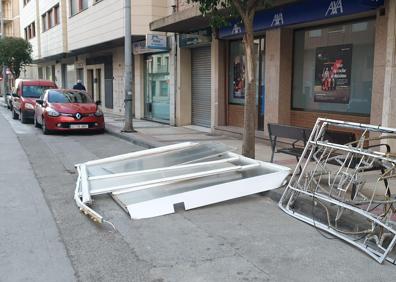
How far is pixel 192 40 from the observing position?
51.1 ft

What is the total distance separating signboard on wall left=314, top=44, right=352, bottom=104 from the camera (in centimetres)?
1030

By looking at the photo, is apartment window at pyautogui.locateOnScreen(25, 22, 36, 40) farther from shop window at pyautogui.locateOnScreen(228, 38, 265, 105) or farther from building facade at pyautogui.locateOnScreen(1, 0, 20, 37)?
shop window at pyautogui.locateOnScreen(228, 38, 265, 105)

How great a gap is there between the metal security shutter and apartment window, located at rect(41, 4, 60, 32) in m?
17.8

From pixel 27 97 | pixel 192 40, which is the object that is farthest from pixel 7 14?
pixel 192 40

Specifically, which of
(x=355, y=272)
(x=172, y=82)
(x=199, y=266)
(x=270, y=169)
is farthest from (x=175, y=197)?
(x=172, y=82)

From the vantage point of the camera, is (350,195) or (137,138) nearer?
(350,195)

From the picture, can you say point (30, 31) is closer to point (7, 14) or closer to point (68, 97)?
point (7, 14)

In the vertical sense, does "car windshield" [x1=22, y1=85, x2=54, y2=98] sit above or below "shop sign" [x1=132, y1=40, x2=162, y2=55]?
below

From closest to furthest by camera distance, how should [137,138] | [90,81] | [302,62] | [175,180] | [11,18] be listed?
[175,180] → [302,62] → [137,138] → [90,81] → [11,18]

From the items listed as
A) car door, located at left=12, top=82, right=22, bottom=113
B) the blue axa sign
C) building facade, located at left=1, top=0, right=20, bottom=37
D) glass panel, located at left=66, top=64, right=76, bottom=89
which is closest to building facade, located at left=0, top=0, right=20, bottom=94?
building facade, located at left=1, top=0, right=20, bottom=37

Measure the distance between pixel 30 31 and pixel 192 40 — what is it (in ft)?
106

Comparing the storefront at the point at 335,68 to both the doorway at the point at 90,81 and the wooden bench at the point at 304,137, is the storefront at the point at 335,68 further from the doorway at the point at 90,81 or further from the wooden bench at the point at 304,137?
the doorway at the point at 90,81

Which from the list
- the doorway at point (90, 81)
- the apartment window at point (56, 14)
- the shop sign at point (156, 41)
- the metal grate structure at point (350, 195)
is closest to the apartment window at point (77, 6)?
the doorway at point (90, 81)

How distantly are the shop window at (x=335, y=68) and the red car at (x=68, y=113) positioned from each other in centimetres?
661
